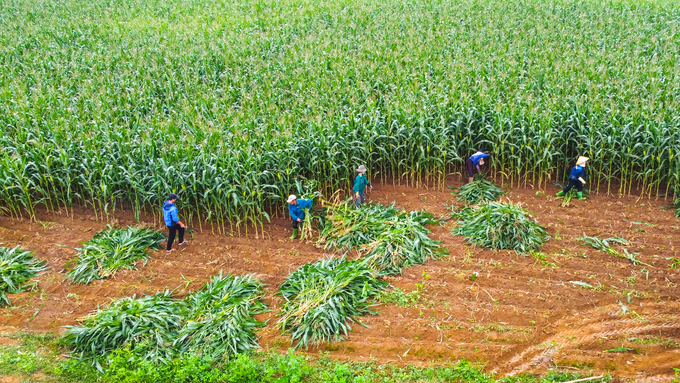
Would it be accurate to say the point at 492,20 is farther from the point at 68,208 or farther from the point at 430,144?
the point at 68,208

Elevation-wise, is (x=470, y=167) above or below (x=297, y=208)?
above

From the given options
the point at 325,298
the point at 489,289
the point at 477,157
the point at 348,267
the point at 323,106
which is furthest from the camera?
the point at 323,106

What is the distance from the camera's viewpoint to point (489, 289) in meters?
7.52

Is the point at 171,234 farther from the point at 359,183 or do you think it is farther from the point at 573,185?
the point at 573,185

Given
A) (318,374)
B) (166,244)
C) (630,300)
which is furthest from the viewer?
(166,244)

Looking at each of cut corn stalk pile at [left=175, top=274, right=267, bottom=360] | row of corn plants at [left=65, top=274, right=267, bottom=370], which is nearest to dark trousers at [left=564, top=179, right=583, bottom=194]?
cut corn stalk pile at [left=175, top=274, right=267, bottom=360]

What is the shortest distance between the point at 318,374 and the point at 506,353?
226 cm

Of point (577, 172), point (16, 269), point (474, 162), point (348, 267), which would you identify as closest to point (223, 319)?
point (348, 267)

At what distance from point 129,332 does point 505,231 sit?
5.69m

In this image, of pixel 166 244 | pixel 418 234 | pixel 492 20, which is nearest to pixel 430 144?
pixel 418 234

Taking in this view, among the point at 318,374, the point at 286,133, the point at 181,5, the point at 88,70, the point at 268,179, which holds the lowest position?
the point at 318,374

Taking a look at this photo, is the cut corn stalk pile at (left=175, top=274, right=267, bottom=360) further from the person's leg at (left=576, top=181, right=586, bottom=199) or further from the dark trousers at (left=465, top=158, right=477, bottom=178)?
the person's leg at (left=576, top=181, right=586, bottom=199)

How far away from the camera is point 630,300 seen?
716 centimetres

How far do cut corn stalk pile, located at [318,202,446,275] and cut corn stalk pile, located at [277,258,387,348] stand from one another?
45 centimetres
